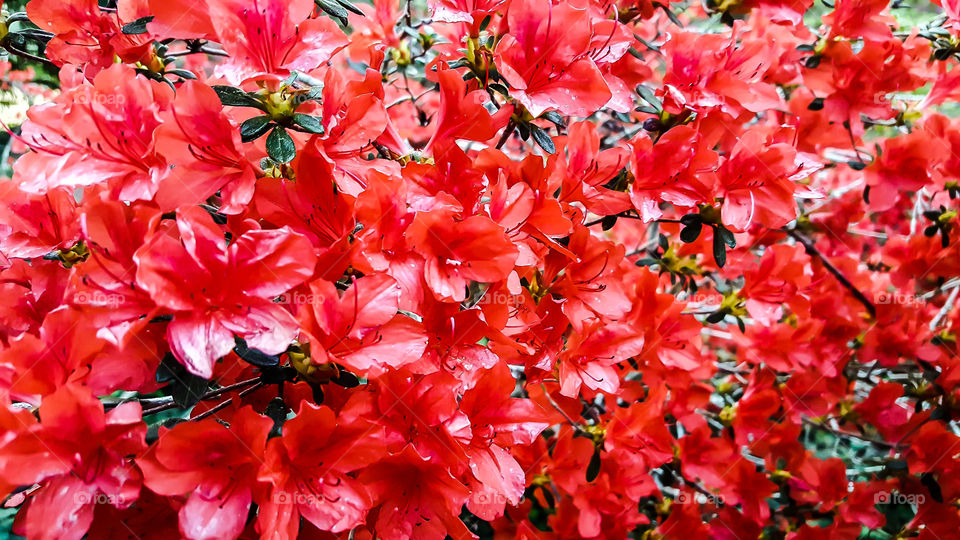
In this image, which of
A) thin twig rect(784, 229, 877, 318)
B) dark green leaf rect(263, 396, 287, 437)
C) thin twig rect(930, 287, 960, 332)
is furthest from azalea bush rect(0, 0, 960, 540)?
thin twig rect(930, 287, 960, 332)

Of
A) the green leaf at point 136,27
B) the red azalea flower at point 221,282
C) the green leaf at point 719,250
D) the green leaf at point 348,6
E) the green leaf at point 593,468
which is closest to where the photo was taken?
the red azalea flower at point 221,282

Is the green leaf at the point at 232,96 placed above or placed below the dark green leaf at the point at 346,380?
above

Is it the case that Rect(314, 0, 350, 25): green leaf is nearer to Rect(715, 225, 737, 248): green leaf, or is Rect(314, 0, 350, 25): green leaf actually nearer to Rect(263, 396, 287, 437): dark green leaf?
Rect(263, 396, 287, 437): dark green leaf

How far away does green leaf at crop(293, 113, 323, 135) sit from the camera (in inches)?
38.2

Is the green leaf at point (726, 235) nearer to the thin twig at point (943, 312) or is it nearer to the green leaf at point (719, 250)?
the green leaf at point (719, 250)

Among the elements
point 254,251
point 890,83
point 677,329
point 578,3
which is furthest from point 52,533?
point 890,83

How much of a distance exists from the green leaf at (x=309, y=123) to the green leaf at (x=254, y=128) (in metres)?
0.05

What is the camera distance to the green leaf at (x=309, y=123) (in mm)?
970

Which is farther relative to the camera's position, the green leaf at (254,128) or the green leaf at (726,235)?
the green leaf at (726,235)

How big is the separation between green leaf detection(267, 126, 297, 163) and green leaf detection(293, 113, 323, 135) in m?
0.03

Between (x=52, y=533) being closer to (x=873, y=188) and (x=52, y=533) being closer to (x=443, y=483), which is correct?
(x=443, y=483)

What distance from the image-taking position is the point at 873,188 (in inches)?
77.7

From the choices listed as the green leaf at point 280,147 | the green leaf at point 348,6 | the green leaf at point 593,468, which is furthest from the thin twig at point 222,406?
the green leaf at point 593,468

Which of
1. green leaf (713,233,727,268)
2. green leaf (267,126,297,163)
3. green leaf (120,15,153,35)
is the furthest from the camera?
green leaf (713,233,727,268)
